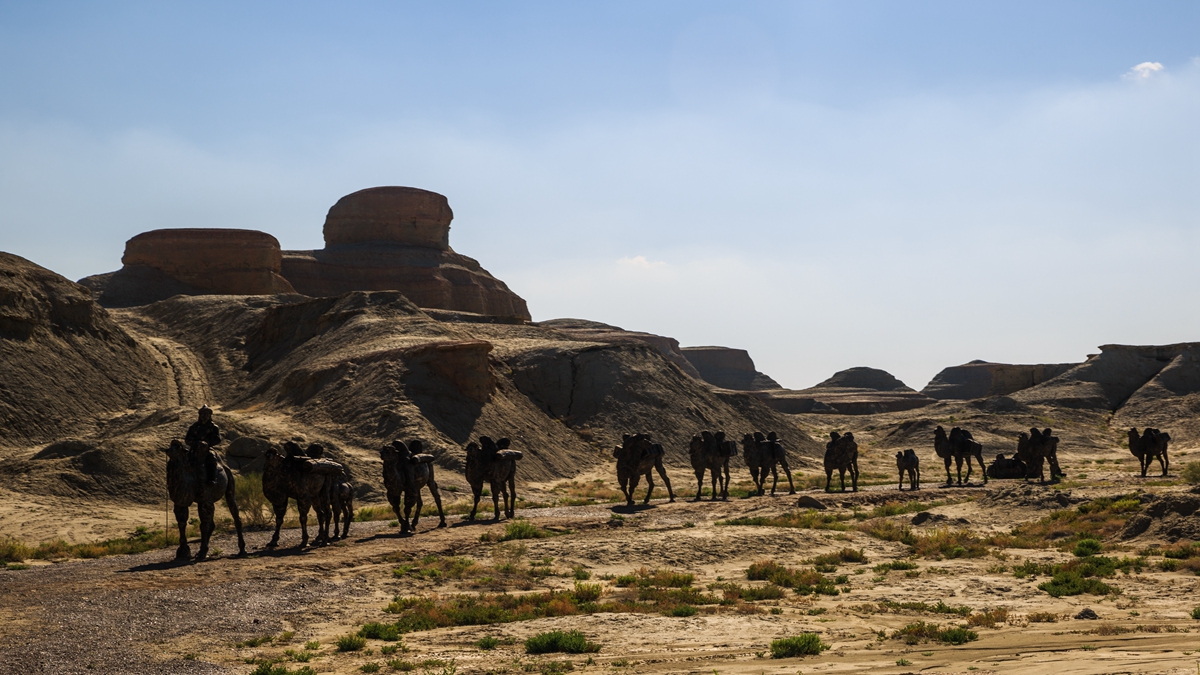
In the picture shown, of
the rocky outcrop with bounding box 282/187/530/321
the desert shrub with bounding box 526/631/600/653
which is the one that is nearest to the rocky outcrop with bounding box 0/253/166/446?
the desert shrub with bounding box 526/631/600/653

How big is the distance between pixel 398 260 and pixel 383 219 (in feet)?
28.6

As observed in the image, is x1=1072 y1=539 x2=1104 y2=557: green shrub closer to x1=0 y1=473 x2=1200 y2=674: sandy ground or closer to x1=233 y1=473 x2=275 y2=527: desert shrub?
x1=0 y1=473 x2=1200 y2=674: sandy ground

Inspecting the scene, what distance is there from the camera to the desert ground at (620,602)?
10.1m

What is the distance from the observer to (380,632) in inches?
463

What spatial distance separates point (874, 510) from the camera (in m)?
27.2

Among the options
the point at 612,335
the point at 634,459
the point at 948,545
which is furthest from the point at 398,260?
the point at 948,545

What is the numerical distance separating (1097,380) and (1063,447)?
1093 inches

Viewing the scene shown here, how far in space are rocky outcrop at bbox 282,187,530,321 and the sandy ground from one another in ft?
220

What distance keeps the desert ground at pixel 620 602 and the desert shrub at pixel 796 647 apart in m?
0.19

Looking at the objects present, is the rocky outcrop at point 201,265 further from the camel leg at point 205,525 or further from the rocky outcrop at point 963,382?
the rocky outcrop at point 963,382

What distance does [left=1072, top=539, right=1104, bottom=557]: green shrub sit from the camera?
18.1 meters

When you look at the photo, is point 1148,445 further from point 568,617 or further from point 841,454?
point 568,617

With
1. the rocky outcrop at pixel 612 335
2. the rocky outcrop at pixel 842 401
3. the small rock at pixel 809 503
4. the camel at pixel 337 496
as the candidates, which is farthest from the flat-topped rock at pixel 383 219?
the camel at pixel 337 496

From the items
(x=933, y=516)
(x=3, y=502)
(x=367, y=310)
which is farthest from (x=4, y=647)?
(x=367, y=310)
